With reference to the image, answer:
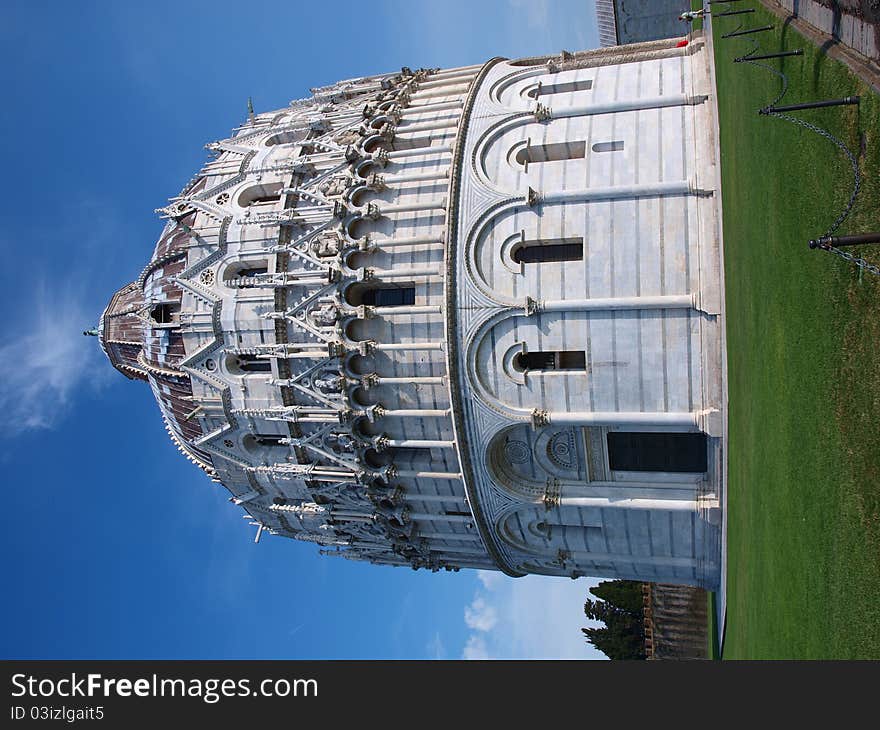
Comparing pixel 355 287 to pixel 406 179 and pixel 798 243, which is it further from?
pixel 798 243

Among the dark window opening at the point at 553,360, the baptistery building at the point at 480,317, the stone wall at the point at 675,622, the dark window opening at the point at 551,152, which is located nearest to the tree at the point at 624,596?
the stone wall at the point at 675,622

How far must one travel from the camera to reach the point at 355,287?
96.7 ft

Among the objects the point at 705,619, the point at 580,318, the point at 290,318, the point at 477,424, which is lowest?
the point at 705,619

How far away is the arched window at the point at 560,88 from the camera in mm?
30312

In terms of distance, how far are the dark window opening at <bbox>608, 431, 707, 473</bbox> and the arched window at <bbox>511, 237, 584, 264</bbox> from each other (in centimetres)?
647

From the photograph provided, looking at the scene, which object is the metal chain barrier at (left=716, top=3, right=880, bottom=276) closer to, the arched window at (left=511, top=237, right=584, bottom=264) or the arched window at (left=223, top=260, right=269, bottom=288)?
the arched window at (left=511, top=237, right=584, bottom=264)

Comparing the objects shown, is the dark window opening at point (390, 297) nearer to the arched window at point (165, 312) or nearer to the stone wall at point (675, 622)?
the arched window at point (165, 312)

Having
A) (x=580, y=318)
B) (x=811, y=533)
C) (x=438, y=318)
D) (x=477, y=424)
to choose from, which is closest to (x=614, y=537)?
(x=477, y=424)

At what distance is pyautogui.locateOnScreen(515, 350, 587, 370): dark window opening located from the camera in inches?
1059

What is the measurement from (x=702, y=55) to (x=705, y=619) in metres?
36.1

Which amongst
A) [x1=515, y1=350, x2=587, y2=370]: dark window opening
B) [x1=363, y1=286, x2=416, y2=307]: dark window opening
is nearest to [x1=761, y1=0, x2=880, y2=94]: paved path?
[x1=515, y1=350, x2=587, y2=370]: dark window opening

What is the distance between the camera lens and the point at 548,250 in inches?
1084

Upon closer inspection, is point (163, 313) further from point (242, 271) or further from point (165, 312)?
point (242, 271)

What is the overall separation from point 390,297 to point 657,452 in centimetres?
1129
